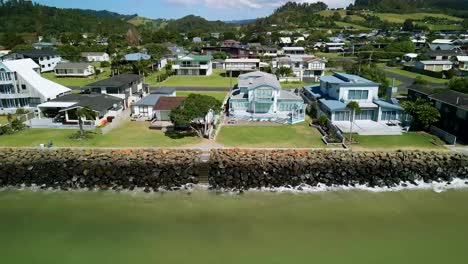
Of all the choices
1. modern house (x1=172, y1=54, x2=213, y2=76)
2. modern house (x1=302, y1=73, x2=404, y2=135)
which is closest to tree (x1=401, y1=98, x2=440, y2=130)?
modern house (x1=302, y1=73, x2=404, y2=135)

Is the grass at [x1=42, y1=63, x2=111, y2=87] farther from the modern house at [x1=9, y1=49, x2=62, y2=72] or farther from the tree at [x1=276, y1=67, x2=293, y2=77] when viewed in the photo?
the tree at [x1=276, y1=67, x2=293, y2=77]

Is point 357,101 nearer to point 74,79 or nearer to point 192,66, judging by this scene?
point 192,66

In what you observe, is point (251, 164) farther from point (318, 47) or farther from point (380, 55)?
point (318, 47)

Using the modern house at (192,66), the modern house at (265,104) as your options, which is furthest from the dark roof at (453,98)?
the modern house at (192,66)

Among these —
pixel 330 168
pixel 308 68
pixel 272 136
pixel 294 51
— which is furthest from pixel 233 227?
pixel 294 51

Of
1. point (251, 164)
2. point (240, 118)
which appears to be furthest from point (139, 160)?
point (240, 118)
